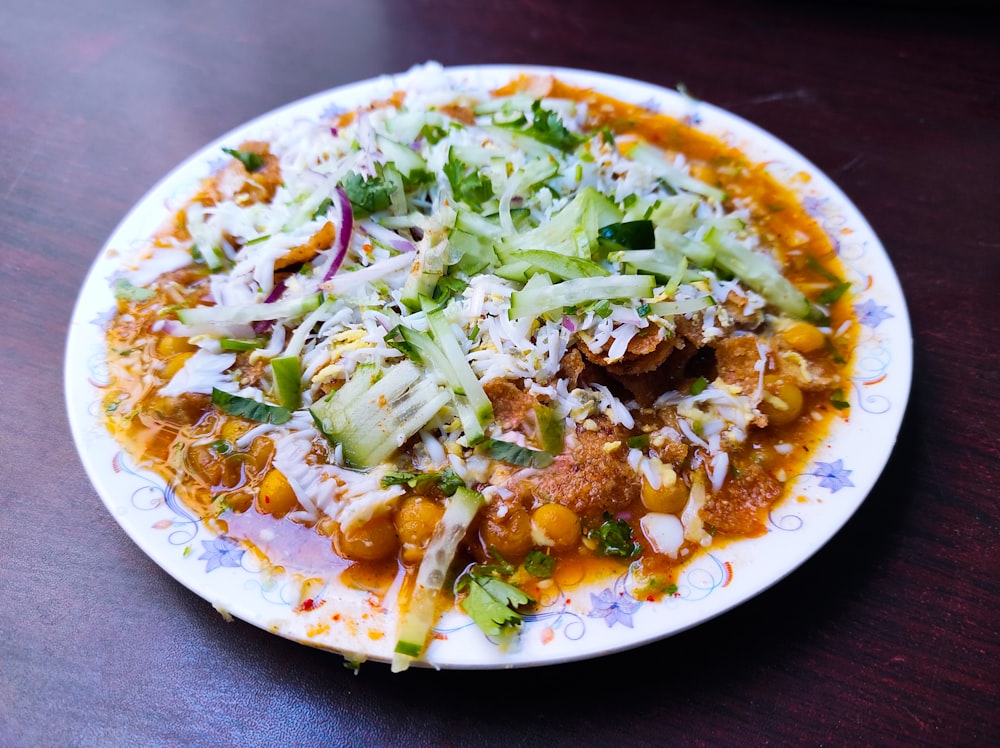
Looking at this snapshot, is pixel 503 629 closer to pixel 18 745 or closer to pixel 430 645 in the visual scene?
pixel 430 645

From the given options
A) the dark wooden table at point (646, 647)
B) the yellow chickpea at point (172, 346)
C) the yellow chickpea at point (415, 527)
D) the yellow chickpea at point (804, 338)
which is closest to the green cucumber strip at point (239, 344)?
the yellow chickpea at point (172, 346)

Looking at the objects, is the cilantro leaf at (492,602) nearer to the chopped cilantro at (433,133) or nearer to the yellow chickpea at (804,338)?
the yellow chickpea at (804,338)

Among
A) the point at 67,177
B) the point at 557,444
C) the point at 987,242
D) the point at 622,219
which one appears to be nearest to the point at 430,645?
the point at 557,444

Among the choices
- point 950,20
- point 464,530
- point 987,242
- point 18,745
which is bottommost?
point 18,745

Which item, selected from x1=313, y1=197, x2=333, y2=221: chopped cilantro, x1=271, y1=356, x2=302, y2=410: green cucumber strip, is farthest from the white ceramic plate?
x1=313, y1=197, x2=333, y2=221: chopped cilantro

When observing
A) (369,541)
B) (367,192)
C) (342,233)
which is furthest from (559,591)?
(367,192)

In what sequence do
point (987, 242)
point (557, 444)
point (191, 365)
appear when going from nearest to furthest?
point (557, 444)
point (191, 365)
point (987, 242)

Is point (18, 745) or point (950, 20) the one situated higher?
point (950, 20)
